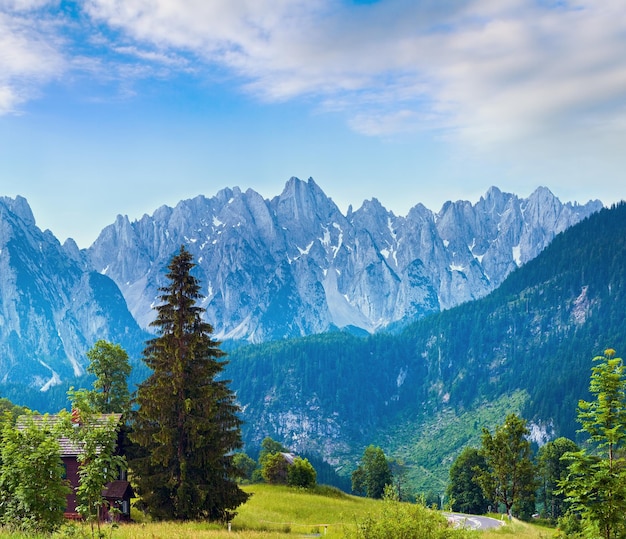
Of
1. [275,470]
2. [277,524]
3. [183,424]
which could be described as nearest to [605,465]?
[183,424]

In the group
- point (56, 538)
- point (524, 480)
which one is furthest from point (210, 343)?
point (524, 480)

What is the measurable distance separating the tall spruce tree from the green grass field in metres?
2.46

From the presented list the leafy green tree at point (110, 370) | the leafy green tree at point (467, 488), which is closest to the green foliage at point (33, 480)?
the leafy green tree at point (110, 370)

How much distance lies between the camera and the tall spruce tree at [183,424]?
4038 cm

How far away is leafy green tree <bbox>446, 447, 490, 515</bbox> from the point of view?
379ft

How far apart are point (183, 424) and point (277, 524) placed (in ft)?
40.7

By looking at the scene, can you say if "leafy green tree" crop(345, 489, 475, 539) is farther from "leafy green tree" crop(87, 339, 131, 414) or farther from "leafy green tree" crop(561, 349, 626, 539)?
"leafy green tree" crop(87, 339, 131, 414)

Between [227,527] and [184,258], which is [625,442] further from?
[184,258]

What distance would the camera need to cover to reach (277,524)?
47906mm

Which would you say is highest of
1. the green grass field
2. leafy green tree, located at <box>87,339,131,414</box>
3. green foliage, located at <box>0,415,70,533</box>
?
leafy green tree, located at <box>87,339,131,414</box>

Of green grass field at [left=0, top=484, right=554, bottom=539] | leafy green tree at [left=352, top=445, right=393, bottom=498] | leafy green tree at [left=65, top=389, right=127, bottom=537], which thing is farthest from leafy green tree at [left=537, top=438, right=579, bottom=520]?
leafy green tree at [left=65, top=389, right=127, bottom=537]

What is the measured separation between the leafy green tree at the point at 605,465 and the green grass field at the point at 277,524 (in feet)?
13.8

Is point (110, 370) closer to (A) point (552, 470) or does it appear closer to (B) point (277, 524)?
(B) point (277, 524)

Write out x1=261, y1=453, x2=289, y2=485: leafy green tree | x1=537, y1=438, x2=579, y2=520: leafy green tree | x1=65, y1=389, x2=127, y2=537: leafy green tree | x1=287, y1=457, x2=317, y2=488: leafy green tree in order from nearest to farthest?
x1=65, y1=389, x2=127, y2=537: leafy green tree < x1=287, y1=457, x2=317, y2=488: leafy green tree < x1=261, y1=453, x2=289, y2=485: leafy green tree < x1=537, y1=438, x2=579, y2=520: leafy green tree
